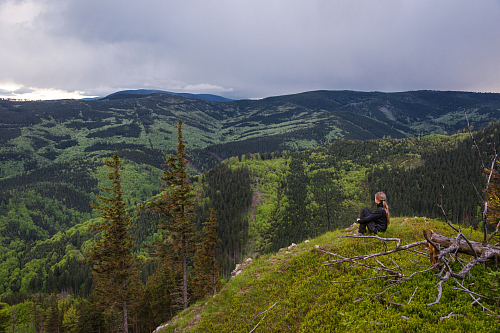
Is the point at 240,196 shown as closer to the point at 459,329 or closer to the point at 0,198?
the point at 459,329

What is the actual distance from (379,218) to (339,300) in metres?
6.41

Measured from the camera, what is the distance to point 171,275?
36.2 meters

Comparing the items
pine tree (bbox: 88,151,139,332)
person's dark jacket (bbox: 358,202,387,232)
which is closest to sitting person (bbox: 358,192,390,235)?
person's dark jacket (bbox: 358,202,387,232)

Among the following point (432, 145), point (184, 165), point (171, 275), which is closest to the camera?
point (184, 165)

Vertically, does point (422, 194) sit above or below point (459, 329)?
below

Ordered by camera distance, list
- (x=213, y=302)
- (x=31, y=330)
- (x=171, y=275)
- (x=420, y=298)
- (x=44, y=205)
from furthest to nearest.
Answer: (x=44, y=205) < (x=31, y=330) < (x=171, y=275) < (x=213, y=302) < (x=420, y=298)

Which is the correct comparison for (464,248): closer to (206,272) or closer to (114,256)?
(114,256)

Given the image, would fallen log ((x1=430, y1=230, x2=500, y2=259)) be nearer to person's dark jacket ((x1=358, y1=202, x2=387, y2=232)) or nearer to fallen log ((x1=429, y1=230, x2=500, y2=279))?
fallen log ((x1=429, y1=230, x2=500, y2=279))

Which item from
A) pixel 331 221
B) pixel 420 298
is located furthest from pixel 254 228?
pixel 420 298

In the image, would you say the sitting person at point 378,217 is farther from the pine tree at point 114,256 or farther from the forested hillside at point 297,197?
the forested hillside at point 297,197

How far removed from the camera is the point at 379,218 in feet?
42.1

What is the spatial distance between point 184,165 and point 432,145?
529ft

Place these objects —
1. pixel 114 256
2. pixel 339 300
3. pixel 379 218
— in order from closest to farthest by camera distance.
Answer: pixel 339 300, pixel 379 218, pixel 114 256

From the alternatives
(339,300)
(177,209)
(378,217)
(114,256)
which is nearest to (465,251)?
(339,300)
